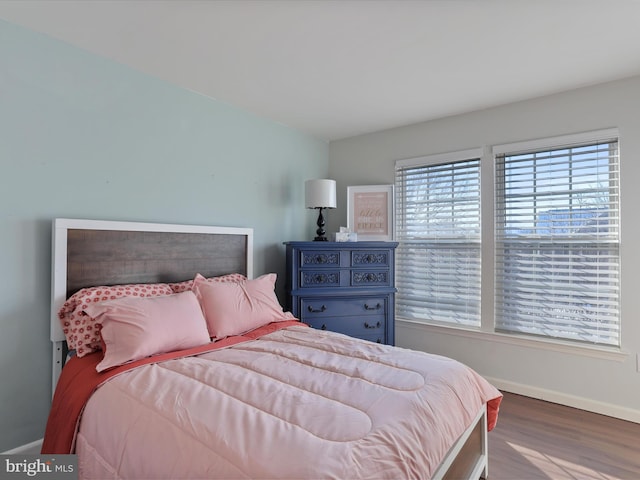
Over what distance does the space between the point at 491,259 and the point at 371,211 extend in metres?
1.22

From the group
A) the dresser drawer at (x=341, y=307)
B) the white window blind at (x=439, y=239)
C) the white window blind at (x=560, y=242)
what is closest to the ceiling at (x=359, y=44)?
the white window blind at (x=560, y=242)

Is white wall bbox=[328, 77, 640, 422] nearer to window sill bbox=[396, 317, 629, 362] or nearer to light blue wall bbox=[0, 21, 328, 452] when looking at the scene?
window sill bbox=[396, 317, 629, 362]

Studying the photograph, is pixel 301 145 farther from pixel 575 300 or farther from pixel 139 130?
pixel 575 300

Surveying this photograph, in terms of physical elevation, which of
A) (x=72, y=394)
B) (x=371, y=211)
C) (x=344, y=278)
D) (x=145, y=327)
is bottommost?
(x=72, y=394)

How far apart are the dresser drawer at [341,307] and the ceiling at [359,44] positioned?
1.73 meters

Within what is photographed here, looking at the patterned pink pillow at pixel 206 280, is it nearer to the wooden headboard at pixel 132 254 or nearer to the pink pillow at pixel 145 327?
the wooden headboard at pixel 132 254

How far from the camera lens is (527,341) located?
2.86 meters

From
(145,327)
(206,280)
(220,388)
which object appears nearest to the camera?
(220,388)

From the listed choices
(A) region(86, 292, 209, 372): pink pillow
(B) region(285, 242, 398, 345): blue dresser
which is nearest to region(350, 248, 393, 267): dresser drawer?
(B) region(285, 242, 398, 345): blue dresser

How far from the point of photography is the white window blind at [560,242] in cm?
258

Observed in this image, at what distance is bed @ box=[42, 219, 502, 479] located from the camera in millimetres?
1061

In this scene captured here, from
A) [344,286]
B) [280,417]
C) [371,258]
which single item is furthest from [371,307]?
[280,417]

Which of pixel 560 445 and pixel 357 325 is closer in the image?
pixel 560 445

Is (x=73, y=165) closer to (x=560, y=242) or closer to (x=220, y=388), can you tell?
(x=220, y=388)
